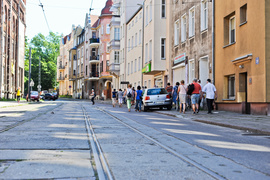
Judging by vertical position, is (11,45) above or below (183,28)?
above

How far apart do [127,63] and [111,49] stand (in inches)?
284

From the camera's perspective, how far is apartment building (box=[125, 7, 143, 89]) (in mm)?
44969

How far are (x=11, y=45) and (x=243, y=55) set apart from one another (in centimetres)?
3829

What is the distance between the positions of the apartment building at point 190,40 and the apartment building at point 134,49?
1181cm

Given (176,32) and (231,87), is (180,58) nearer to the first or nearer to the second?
(176,32)

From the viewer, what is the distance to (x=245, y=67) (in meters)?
18.8

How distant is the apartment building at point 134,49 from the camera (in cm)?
4497

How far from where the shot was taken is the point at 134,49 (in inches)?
1914

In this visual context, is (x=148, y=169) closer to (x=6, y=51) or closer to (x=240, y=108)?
(x=240, y=108)

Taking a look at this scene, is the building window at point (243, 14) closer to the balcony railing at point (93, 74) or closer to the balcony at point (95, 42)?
the balcony at point (95, 42)

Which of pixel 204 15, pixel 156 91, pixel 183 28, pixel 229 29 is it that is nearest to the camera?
pixel 229 29

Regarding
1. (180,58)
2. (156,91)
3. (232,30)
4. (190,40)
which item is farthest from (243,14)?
(180,58)

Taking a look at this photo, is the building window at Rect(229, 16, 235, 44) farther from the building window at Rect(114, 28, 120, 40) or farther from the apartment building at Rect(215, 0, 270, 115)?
the building window at Rect(114, 28, 120, 40)

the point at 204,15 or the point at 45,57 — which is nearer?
the point at 204,15
